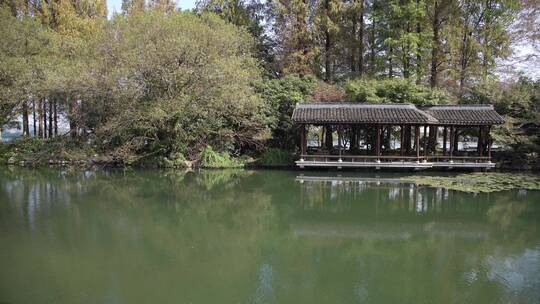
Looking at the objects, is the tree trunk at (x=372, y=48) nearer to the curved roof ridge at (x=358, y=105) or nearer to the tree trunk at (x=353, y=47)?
the tree trunk at (x=353, y=47)

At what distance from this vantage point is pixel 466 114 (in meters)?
18.8

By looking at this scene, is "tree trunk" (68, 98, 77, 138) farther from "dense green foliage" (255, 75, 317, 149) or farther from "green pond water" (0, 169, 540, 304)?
"dense green foliage" (255, 75, 317, 149)

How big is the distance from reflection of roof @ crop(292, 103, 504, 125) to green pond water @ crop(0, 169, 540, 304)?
13.9 feet

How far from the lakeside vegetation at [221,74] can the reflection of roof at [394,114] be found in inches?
Answer: 46.9

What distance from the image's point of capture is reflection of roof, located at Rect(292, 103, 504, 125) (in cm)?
1817

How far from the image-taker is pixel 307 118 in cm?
1839

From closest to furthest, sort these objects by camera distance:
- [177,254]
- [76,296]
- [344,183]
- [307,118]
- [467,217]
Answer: [76,296], [177,254], [467,217], [344,183], [307,118]

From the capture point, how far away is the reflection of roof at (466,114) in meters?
18.2

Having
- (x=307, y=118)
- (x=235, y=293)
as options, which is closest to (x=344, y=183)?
(x=307, y=118)

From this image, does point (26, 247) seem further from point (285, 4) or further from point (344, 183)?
point (285, 4)

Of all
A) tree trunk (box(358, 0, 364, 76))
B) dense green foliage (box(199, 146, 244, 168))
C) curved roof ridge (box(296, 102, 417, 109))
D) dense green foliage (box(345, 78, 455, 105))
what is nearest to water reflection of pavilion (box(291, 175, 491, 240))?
curved roof ridge (box(296, 102, 417, 109))

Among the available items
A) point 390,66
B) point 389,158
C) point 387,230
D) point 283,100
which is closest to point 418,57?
point 390,66

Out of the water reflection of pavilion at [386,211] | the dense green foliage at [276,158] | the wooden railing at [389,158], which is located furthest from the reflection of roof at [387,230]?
the dense green foliage at [276,158]

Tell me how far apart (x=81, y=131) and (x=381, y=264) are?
1870 cm
